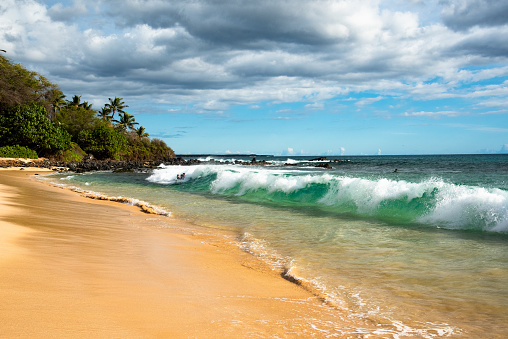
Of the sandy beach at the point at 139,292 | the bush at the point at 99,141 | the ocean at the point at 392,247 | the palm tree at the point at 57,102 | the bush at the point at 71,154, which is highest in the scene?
the palm tree at the point at 57,102

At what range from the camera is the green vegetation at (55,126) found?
52056 millimetres

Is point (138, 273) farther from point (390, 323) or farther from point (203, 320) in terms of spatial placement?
point (390, 323)

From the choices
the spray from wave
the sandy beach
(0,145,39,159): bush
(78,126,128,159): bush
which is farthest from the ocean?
(78,126,128,159): bush

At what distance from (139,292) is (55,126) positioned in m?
64.5

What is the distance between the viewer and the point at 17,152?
50.0 metres

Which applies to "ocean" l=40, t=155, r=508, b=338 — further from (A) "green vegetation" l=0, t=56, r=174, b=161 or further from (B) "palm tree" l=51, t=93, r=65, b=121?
(B) "palm tree" l=51, t=93, r=65, b=121

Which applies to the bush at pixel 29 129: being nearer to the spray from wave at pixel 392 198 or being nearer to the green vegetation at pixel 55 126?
the green vegetation at pixel 55 126

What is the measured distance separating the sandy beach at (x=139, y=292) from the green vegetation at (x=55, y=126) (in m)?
53.1

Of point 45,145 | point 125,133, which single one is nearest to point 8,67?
point 45,145

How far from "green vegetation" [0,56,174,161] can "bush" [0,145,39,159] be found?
138 mm

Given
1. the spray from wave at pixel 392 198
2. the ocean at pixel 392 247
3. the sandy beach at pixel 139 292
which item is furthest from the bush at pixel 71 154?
the sandy beach at pixel 139 292

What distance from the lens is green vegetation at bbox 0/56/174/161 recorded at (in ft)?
171

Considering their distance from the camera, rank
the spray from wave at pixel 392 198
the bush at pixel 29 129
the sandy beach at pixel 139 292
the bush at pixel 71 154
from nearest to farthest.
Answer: the sandy beach at pixel 139 292, the spray from wave at pixel 392 198, the bush at pixel 29 129, the bush at pixel 71 154

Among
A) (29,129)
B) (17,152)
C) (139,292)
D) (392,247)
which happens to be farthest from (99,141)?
(139,292)
